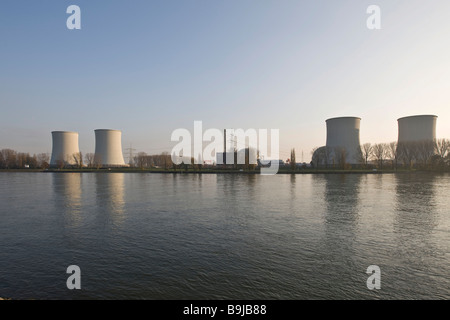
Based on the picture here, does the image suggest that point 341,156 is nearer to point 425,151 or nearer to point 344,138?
point 344,138

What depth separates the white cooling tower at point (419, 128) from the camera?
176 ft

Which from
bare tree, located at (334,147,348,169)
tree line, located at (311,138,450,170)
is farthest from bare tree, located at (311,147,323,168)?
bare tree, located at (334,147,348,169)

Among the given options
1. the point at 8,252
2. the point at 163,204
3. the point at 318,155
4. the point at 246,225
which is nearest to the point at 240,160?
the point at 318,155

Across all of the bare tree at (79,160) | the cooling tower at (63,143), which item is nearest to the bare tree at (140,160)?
the bare tree at (79,160)

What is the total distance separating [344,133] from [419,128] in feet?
49.9

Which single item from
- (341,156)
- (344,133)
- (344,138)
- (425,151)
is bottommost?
(341,156)

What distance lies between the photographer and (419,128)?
54219 millimetres

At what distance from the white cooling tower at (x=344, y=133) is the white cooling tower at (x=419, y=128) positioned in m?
9.93

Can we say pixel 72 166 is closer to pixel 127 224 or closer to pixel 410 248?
pixel 127 224

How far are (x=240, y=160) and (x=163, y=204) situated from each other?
162 feet

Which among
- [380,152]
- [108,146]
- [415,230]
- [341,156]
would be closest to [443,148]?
[380,152]

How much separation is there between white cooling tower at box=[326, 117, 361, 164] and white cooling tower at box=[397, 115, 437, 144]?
9.93m

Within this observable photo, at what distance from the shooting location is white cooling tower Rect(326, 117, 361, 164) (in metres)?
56.1

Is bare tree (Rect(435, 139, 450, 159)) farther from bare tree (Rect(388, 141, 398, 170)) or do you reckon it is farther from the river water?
the river water
